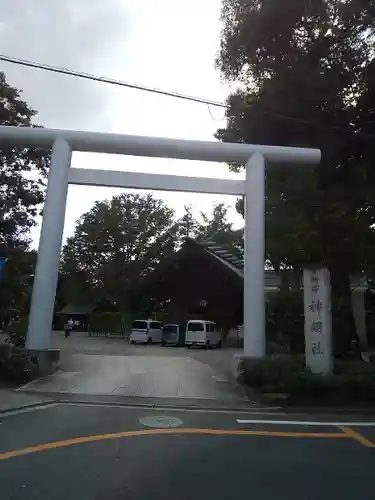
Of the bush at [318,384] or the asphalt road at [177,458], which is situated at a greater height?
the bush at [318,384]

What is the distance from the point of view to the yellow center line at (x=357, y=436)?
6.29 m

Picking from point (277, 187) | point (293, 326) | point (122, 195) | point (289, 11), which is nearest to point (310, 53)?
point (289, 11)

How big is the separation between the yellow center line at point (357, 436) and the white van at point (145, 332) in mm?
21567

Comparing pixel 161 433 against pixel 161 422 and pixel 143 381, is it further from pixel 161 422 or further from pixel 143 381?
pixel 143 381

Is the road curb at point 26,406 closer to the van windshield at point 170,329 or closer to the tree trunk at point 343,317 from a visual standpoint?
the tree trunk at point 343,317

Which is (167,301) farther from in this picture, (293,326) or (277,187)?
(277,187)

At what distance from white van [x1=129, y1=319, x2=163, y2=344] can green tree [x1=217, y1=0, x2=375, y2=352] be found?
52.2ft

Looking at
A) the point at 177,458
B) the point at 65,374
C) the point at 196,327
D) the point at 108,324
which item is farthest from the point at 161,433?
the point at 108,324

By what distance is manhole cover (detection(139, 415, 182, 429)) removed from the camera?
709 centimetres

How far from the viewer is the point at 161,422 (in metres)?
7.37

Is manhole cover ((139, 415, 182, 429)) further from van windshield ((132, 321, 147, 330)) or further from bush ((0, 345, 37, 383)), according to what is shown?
van windshield ((132, 321, 147, 330))

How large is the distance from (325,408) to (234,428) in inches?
118

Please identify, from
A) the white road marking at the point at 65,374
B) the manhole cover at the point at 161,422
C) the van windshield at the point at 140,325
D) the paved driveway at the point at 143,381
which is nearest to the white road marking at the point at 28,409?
the paved driveway at the point at 143,381

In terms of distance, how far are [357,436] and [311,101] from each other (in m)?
9.39
